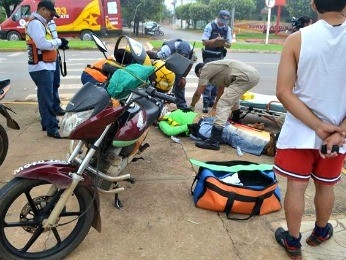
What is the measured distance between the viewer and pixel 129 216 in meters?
2.97

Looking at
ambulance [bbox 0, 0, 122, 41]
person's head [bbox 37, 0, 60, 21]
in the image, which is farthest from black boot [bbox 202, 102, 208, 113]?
ambulance [bbox 0, 0, 122, 41]

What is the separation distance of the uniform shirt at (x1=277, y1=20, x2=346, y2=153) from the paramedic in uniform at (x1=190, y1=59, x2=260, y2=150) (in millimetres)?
2225

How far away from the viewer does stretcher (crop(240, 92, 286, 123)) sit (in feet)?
17.5

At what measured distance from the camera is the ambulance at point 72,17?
2031 cm

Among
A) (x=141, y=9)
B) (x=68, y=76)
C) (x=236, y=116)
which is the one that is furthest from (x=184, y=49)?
(x=141, y=9)

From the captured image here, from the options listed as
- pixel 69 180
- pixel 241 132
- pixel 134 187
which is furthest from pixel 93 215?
pixel 241 132

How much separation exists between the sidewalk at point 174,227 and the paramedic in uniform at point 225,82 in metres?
0.71

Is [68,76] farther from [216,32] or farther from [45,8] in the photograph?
[45,8]

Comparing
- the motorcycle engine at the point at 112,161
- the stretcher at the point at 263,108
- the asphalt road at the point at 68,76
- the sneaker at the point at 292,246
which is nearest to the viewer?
the sneaker at the point at 292,246

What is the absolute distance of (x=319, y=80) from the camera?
2.13m

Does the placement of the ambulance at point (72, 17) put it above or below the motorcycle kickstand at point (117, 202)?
above

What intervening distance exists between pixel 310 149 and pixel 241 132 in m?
2.31

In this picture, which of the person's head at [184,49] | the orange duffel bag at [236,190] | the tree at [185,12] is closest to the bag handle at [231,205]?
Answer: the orange duffel bag at [236,190]

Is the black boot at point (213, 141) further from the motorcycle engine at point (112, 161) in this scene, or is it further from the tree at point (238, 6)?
the tree at point (238, 6)
